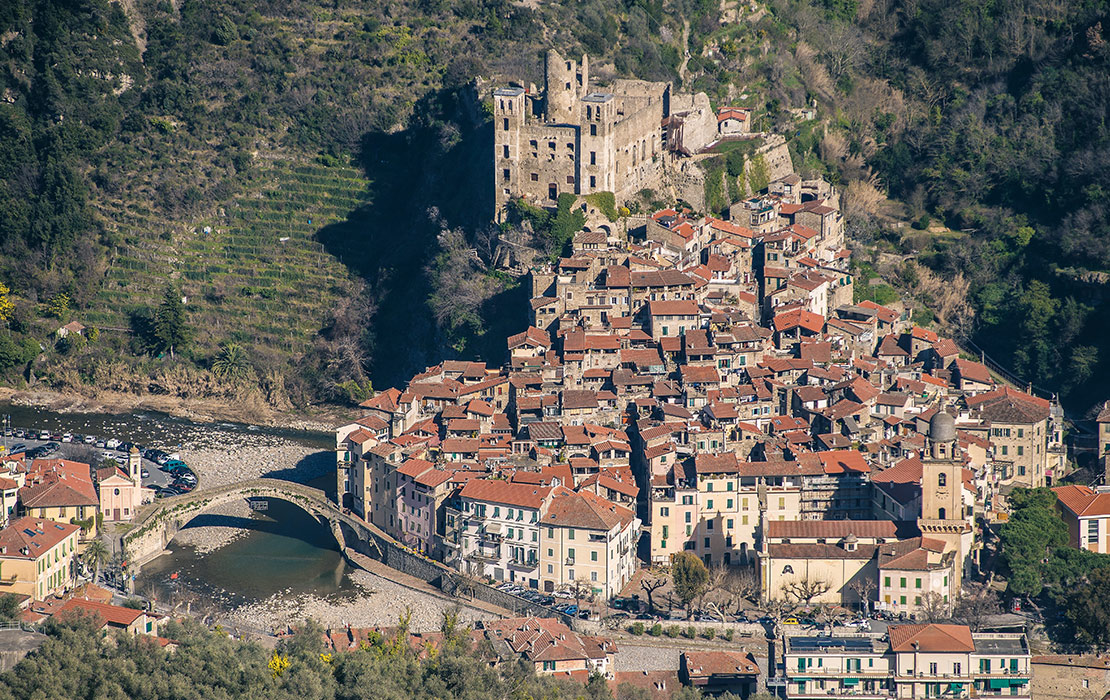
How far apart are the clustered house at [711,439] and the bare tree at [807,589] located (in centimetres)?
7

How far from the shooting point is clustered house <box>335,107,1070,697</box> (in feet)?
265

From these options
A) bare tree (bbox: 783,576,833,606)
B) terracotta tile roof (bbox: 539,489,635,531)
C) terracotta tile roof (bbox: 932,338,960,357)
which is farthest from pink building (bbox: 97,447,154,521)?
terracotta tile roof (bbox: 932,338,960,357)

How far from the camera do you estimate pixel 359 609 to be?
8406 centimetres

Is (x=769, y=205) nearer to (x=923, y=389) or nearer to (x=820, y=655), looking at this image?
(x=923, y=389)

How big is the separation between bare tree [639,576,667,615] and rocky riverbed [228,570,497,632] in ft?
18.5

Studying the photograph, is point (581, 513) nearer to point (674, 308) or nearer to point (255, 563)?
point (674, 308)

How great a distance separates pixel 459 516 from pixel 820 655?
16.3 meters

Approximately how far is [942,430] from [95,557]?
32.4 metres

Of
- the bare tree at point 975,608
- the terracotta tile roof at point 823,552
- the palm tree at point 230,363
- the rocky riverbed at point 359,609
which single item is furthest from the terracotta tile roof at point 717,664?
the palm tree at point 230,363

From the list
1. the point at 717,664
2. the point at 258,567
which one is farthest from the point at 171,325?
the point at 717,664

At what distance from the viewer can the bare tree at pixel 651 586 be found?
80.6 metres

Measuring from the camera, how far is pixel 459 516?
8388 centimetres

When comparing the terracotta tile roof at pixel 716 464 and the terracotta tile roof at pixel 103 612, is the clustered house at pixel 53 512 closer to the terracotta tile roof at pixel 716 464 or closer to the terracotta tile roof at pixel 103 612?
the terracotta tile roof at pixel 103 612

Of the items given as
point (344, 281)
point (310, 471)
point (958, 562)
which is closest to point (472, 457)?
point (310, 471)
